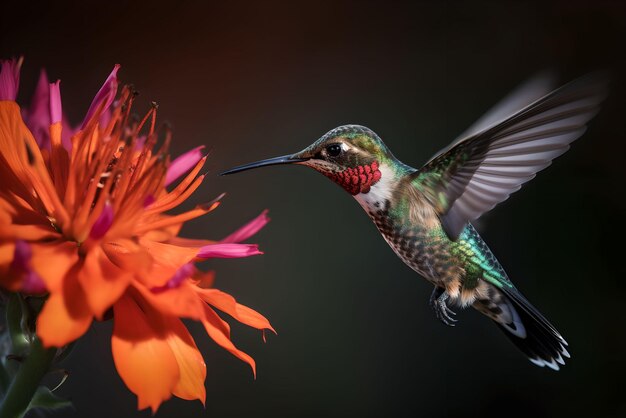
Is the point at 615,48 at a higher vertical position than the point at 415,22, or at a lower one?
lower

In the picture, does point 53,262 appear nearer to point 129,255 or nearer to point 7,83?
point 129,255

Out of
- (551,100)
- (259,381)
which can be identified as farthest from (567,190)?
(551,100)

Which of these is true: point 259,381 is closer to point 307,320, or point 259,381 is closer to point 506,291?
point 307,320

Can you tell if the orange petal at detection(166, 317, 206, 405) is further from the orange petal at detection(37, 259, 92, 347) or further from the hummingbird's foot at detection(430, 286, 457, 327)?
the hummingbird's foot at detection(430, 286, 457, 327)

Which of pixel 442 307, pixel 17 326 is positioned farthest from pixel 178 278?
pixel 442 307

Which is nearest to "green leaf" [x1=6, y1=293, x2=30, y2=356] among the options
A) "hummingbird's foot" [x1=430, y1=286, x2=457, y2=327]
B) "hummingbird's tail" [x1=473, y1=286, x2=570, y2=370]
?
"hummingbird's foot" [x1=430, y1=286, x2=457, y2=327]

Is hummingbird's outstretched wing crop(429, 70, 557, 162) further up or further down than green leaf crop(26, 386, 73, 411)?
further down
